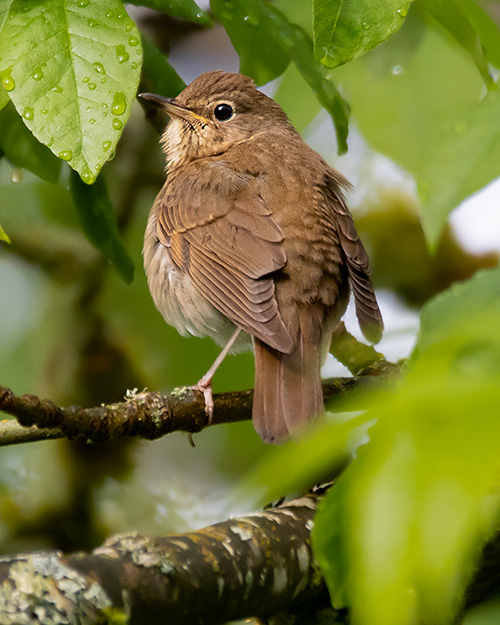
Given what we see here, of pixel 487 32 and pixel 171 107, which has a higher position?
pixel 487 32

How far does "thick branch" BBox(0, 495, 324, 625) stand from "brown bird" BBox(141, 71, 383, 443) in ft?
1.94

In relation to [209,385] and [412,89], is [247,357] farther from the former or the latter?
[412,89]

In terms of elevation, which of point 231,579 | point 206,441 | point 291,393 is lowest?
point 206,441

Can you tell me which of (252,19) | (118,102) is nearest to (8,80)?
(118,102)

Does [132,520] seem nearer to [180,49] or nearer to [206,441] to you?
[206,441]

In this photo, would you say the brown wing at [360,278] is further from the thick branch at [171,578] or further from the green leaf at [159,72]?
the thick branch at [171,578]

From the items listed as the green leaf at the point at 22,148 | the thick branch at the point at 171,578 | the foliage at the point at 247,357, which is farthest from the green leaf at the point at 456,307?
the green leaf at the point at 22,148

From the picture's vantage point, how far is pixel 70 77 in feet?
6.18

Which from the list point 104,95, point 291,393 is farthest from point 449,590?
point 291,393

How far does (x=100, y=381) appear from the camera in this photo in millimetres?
4141

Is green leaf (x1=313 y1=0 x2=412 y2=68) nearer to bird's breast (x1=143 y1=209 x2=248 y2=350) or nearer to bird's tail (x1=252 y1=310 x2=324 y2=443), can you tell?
bird's tail (x1=252 y1=310 x2=324 y2=443)

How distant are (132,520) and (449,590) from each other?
3319mm

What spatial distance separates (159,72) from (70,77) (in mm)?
1316

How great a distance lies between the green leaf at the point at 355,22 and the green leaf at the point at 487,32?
1.02 metres
